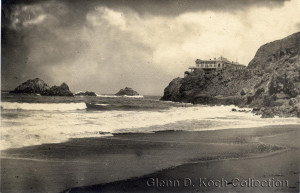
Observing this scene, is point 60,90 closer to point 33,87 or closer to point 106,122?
point 33,87

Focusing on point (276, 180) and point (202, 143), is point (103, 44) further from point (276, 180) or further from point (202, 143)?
point (276, 180)

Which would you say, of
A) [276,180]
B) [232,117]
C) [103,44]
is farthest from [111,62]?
[276,180]

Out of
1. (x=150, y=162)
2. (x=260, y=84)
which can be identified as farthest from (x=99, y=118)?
(x=260, y=84)

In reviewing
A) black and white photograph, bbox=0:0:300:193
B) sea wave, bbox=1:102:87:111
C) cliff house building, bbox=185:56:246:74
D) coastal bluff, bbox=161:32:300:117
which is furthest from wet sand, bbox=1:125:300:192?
cliff house building, bbox=185:56:246:74

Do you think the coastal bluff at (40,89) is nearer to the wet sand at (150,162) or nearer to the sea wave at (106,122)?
the sea wave at (106,122)

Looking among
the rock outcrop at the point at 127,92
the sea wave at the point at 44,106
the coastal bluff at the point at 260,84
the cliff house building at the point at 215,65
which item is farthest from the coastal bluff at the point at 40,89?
the cliff house building at the point at 215,65
